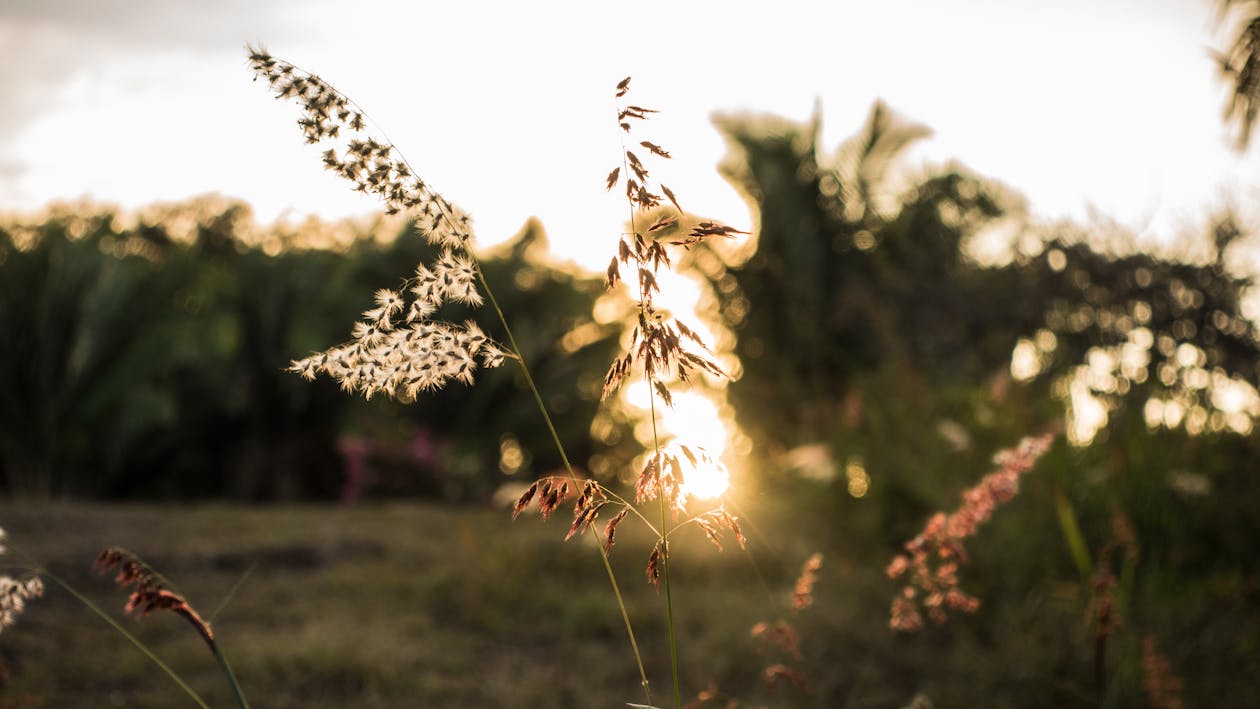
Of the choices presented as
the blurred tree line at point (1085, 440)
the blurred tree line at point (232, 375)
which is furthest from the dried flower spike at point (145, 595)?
the blurred tree line at point (232, 375)

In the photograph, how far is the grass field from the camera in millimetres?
3621

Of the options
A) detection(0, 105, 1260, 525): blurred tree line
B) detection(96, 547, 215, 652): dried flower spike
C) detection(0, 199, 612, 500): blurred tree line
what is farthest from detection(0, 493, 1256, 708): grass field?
detection(0, 199, 612, 500): blurred tree line

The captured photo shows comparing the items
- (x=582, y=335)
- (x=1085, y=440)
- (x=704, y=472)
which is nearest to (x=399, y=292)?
(x=704, y=472)

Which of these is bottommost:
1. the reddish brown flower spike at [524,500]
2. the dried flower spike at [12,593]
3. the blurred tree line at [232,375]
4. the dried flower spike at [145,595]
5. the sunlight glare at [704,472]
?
the dried flower spike at [12,593]

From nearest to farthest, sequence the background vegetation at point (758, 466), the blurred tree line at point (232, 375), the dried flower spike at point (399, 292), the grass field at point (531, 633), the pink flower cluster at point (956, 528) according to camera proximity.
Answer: the dried flower spike at point (399, 292)
the pink flower cluster at point (956, 528)
the grass field at point (531, 633)
the background vegetation at point (758, 466)
the blurred tree line at point (232, 375)

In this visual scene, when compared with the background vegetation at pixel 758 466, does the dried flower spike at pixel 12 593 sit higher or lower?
lower

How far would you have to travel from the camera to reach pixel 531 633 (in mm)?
4848

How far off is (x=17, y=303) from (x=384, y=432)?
6.28m

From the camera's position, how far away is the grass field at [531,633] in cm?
362

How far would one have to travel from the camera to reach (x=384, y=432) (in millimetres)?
15953

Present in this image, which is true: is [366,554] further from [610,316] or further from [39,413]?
[610,316]

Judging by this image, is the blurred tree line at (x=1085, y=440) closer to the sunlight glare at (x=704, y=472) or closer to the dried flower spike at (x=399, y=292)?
the sunlight glare at (x=704, y=472)

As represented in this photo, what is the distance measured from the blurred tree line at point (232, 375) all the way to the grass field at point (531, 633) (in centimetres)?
508

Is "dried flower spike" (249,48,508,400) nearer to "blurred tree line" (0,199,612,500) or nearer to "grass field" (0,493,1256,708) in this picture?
"grass field" (0,493,1256,708)
